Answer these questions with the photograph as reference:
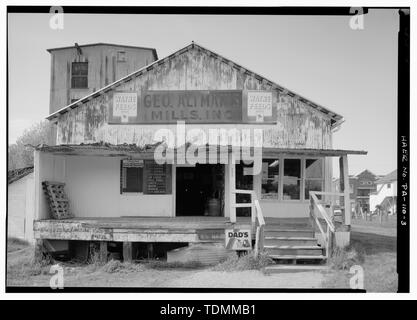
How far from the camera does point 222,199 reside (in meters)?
15.9

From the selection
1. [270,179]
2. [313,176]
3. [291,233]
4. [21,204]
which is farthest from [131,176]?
[313,176]

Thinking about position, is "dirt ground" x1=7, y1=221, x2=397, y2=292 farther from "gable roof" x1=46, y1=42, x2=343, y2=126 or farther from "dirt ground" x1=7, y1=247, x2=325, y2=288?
"gable roof" x1=46, y1=42, x2=343, y2=126

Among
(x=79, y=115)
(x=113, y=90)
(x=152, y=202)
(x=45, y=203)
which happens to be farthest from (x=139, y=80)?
(x=45, y=203)

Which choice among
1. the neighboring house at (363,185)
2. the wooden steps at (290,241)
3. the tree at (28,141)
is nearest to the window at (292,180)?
the wooden steps at (290,241)

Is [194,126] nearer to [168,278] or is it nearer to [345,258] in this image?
[168,278]

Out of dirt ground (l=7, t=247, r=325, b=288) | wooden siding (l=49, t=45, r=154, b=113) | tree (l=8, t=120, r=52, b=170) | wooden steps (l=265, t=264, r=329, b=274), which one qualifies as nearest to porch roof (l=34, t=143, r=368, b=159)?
dirt ground (l=7, t=247, r=325, b=288)

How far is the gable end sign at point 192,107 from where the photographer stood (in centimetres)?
1555

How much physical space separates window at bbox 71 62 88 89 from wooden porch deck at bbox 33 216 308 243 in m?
14.8

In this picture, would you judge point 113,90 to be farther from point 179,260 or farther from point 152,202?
point 179,260

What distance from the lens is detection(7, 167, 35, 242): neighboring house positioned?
1775cm

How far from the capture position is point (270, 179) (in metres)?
15.3

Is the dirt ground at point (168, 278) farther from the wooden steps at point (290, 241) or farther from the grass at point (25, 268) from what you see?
the wooden steps at point (290, 241)
